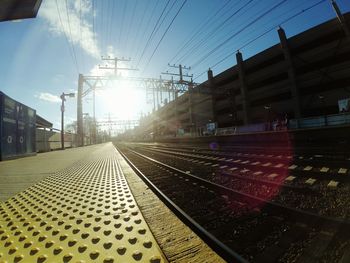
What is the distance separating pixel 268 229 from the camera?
2.63 m

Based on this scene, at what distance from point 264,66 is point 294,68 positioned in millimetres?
6022

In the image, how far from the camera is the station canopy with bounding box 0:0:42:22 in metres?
2.91

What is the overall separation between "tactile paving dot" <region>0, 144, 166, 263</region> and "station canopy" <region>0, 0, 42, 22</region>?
9.80 ft

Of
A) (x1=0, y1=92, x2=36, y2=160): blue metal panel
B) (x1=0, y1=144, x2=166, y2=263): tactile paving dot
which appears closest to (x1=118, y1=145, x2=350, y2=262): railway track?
(x1=0, y1=144, x2=166, y2=263): tactile paving dot

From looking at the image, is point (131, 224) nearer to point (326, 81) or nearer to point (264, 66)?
point (326, 81)

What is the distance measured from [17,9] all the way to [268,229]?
4.87 metres

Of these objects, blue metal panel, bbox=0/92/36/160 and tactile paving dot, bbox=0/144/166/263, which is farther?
blue metal panel, bbox=0/92/36/160

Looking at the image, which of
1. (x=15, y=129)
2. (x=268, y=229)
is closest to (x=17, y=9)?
(x=268, y=229)

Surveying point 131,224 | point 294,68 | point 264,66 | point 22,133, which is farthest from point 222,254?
point 264,66

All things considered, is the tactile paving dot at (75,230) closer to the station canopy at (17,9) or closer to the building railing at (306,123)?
the station canopy at (17,9)

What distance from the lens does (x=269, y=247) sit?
87.3 inches

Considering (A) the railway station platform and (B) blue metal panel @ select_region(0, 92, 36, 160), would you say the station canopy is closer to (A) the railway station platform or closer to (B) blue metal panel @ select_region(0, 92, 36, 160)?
(A) the railway station platform

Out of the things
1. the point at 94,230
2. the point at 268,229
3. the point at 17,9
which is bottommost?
the point at 268,229

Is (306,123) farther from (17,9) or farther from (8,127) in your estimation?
(8,127)
